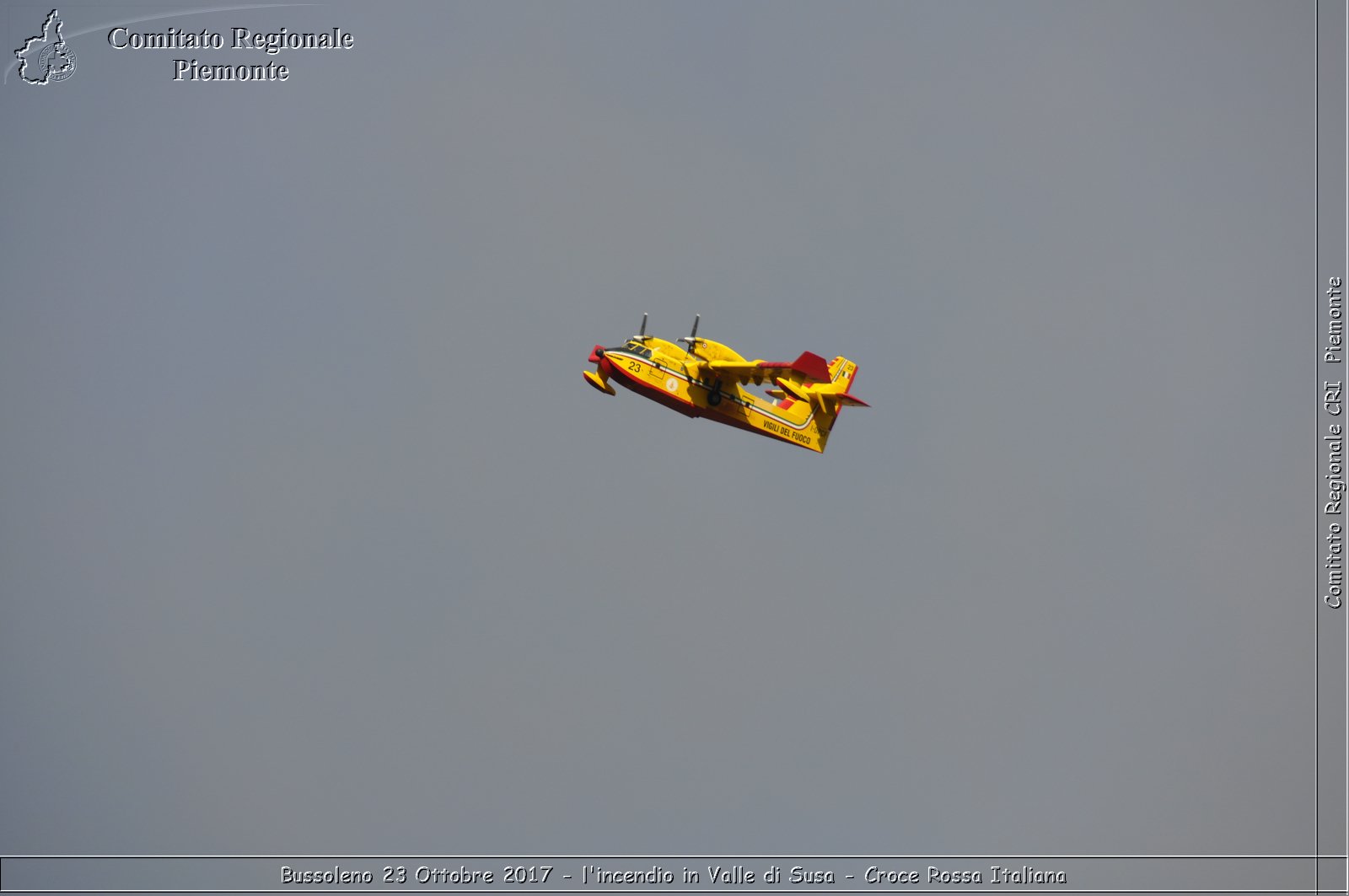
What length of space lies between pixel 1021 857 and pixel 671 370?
37268mm

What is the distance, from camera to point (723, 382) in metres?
78.5

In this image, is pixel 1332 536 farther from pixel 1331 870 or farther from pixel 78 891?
pixel 78 891

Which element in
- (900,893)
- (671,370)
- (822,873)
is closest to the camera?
(671,370)

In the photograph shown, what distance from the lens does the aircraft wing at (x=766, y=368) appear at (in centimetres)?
7738

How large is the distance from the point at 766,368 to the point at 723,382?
2283 mm

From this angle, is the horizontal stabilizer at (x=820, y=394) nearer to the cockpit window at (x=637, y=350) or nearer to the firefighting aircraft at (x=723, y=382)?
the firefighting aircraft at (x=723, y=382)

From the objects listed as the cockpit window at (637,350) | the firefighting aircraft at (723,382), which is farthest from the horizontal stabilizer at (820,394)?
the cockpit window at (637,350)

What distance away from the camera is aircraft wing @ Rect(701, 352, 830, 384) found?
7738 cm

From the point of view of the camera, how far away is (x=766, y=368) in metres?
77.7

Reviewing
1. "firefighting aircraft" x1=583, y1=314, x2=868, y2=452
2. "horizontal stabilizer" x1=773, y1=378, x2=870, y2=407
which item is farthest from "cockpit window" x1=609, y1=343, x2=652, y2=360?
"horizontal stabilizer" x1=773, y1=378, x2=870, y2=407

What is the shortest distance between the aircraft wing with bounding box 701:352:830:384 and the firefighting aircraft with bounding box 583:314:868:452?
4 centimetres

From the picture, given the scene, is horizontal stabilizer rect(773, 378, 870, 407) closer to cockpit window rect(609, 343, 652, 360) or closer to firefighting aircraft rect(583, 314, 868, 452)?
firefighting aircraft rect(583, 314, 868, 452)

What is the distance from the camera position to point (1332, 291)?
87.9 meters

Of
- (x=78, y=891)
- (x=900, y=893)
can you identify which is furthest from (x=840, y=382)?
(x=78, y=891)
